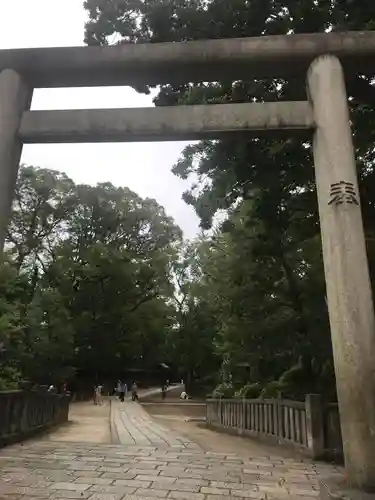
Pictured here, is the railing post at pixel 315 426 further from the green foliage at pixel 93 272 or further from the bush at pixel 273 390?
the green foliage at pixel 93 272

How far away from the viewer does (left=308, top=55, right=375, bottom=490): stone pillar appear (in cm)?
358

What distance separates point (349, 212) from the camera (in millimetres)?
4039

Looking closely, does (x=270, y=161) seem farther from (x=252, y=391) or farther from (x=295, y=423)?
(x=252, y=391)

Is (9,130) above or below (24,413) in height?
above

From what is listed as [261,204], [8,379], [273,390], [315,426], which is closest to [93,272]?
[8,379]

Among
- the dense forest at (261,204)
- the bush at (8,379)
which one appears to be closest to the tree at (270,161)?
the dense forest at (261,204)

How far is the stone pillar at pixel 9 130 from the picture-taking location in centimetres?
446

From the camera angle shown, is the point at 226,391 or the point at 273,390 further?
the point at 226,391

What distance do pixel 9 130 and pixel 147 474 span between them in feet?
13.9

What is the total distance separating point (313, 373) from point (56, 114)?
26.0 feet

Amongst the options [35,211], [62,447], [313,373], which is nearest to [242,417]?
[313,373]

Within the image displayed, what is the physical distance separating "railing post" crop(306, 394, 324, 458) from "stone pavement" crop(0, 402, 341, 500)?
270 millimetres

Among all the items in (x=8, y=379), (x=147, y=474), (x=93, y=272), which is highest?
(x=93, y=272)

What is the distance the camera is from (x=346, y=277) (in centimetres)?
386
